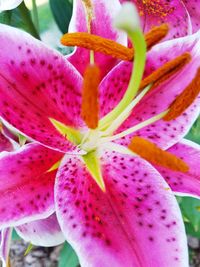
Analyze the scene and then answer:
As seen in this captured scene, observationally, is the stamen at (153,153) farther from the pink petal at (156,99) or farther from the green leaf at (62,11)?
the green leaf at (62,11)

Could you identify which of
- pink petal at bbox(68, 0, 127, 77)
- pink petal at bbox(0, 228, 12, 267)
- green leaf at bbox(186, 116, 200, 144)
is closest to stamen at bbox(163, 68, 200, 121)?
Answer: pink petal at bbox(68, 0, 127, 77)

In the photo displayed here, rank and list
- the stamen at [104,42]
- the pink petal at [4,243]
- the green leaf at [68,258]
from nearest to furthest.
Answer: the stamen at [104,42]
the pink petal at [4,243]
the green leaf at [68,258]

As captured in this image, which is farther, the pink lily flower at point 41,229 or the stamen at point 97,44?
the pink lily flower at point 41,229

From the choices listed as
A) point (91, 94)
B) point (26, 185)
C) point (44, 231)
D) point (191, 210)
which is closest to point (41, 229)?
point (44, 231)

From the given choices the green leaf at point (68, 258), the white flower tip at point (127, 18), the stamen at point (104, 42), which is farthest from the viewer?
the green leaf at point (68, 258)

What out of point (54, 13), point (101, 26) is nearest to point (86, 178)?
point (101, 26)

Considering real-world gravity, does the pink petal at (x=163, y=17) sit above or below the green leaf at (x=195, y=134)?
above

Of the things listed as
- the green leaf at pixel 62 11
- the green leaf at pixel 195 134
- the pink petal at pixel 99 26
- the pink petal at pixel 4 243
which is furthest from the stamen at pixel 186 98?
the green leaf at pixel 62 11
